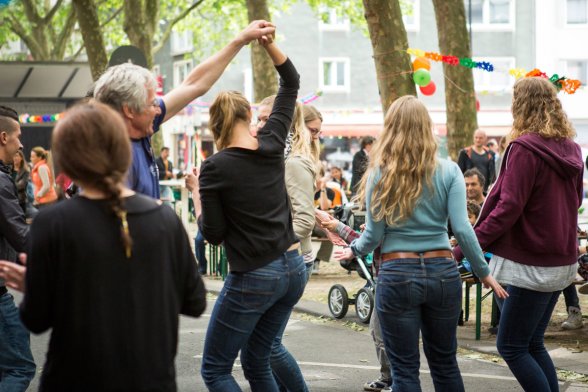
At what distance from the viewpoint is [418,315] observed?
5.22 meters

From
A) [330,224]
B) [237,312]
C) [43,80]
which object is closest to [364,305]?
[330,224]

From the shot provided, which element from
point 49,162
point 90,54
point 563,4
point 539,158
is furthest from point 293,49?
point 539,158

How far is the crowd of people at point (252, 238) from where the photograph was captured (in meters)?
3.21

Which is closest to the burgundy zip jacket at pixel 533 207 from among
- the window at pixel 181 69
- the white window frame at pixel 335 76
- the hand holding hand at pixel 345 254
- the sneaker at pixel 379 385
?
the hand holding hand at pixel 345 254

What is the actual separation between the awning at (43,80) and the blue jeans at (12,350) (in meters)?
24.7

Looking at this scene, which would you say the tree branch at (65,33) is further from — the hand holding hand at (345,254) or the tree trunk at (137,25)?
the hand holding hand at (345,254)

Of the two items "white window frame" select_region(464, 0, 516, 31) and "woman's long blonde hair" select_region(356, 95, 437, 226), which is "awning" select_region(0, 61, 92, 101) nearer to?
"white window frame" select_region(464, 0, 516, 31)

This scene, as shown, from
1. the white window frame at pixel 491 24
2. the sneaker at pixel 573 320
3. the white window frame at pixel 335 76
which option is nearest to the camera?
the sneaker at pixel 573 320

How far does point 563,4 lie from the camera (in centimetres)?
4594

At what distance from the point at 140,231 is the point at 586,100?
43913 mm

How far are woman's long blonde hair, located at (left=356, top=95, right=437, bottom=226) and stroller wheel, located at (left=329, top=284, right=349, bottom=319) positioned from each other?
571 centimetres

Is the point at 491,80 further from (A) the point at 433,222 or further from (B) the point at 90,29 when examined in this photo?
(A) the point at 433,222

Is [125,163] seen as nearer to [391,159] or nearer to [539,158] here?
[391,159]

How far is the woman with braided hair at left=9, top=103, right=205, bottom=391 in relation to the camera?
3180 mm
